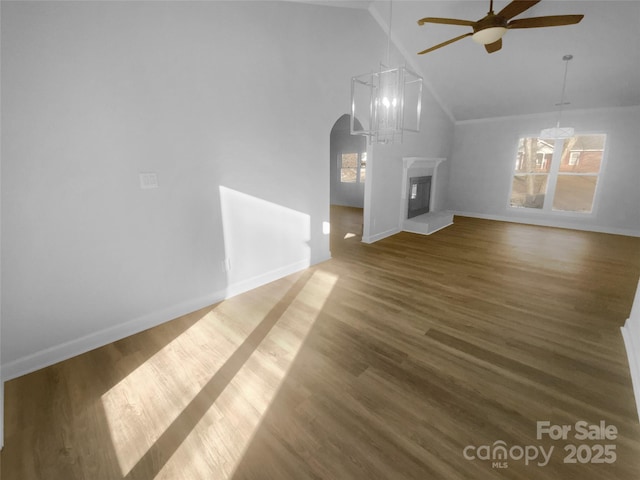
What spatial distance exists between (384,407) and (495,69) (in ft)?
19.7

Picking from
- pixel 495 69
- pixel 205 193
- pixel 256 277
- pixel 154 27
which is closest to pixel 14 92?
pixel 154 27

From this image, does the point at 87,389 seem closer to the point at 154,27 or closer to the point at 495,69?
the point at 154,27

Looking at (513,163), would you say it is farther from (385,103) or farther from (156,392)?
(156,392)

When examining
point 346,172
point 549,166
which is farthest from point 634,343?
point 346,172

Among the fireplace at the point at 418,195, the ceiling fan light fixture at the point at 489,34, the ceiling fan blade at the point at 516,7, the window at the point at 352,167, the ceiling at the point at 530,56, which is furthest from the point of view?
the window at the point at 352,167

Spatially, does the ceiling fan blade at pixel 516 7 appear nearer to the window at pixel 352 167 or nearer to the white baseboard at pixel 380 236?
the white baseboard at pixel 380 236

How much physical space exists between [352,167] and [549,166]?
498 cm

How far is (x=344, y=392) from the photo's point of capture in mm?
1896

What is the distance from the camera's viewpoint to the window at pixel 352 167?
29.1ft

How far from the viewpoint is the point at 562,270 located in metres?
4.00

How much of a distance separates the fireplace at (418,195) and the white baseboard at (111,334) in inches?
164

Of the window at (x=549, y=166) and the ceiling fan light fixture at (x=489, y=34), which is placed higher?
the ceiling fan light fixture at (x=489, y=34)

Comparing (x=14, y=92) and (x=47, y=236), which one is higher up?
(x=14, y=92)

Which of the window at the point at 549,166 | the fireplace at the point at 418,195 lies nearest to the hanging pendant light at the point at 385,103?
the fireplace at the point at 418,195
